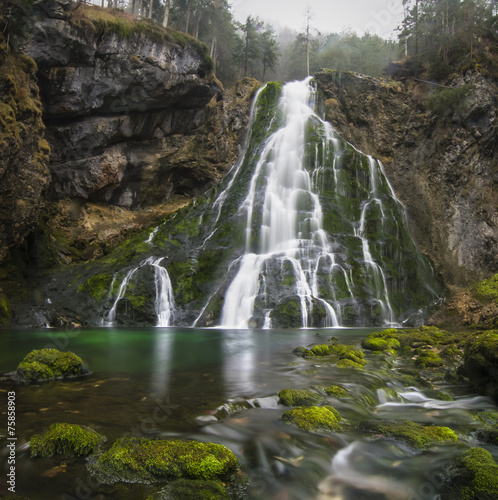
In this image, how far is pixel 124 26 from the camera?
74.2 ft

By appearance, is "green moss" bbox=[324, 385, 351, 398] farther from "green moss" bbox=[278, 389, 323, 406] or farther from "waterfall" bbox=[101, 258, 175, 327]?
"waterfall" bbox=[101, 258, 175, 327]

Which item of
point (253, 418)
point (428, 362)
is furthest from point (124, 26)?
point (253, 418)

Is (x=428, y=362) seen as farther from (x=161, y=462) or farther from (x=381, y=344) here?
(x=161, y=462)

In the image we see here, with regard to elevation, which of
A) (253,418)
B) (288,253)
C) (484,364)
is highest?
(288,253)

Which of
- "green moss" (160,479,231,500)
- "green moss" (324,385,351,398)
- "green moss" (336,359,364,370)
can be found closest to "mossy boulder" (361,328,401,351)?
"green moss" (336,359,364,370)

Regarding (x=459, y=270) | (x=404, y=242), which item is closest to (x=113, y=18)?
(x=404, y=242)

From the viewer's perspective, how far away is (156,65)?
23.4 meters

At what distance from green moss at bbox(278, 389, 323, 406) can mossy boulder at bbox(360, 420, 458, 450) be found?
86 cm

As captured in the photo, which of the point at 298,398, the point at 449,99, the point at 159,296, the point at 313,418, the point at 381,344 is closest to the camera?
the point at 313,418

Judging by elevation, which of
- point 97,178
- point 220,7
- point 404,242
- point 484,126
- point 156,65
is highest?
point 220,7

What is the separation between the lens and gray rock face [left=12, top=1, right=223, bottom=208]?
67.5 feet

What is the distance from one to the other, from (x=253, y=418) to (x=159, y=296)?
41.3 ft

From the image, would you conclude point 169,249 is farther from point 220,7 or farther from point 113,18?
point 220,7

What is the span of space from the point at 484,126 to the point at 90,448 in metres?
27.0
